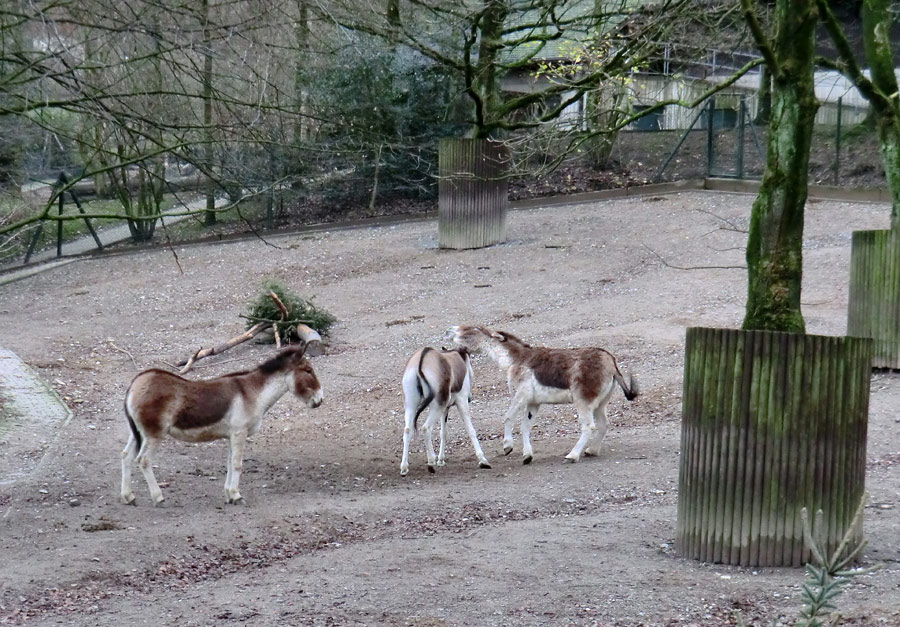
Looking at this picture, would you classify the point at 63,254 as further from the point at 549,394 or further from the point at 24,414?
the point at 549,394

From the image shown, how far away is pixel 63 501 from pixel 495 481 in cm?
401

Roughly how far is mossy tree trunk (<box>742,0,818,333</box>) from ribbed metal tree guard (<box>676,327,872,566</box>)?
28.1 inches

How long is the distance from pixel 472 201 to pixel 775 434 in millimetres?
17464

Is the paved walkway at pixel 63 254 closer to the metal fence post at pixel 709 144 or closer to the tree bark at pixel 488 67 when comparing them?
the tree bark at pixel 488 67

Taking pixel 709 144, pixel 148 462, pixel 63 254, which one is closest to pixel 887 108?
pixel 148 462

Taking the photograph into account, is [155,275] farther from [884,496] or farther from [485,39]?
[884,496]

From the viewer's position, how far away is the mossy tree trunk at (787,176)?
25.0 ft

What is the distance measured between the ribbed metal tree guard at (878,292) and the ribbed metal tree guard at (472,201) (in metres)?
11.3

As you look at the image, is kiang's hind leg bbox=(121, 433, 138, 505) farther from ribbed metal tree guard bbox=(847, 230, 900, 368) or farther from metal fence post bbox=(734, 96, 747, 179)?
metal fence post bbox=(734, 96, 747, 179)

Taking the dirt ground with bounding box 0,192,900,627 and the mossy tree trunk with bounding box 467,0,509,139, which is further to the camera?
the mossy tree trunk with bounding box 467,0,509,139

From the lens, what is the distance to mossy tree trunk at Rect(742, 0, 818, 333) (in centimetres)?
761

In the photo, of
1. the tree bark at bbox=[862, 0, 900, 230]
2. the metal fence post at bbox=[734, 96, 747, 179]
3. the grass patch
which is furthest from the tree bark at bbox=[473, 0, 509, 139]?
the tree bark at bbox=[862, 0, 900, 230]

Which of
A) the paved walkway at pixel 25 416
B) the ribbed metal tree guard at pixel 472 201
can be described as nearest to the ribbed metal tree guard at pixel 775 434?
the paved walkway at pixel 25 416

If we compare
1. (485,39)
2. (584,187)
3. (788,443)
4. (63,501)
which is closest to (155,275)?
(485,39)
